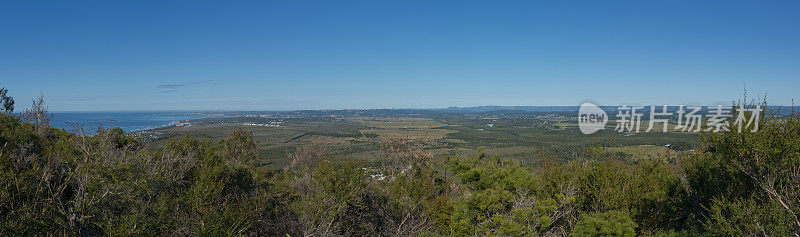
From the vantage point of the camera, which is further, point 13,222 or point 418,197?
point 418,197

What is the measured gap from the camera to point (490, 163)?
1812 centimetres

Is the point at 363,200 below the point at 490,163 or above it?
below

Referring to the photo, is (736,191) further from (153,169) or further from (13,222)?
(13,222)

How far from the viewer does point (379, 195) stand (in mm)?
Result: 21797

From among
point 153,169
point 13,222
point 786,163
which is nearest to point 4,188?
point 13,222

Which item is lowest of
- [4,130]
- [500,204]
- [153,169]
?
[500,204]

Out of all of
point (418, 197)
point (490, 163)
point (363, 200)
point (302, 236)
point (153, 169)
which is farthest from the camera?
point (418, 197)

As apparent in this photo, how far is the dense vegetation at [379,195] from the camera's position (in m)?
10.8

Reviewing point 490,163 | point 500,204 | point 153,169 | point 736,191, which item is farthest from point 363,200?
point 736,191

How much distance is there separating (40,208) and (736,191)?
2614 cm

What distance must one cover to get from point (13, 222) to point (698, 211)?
27.4 m

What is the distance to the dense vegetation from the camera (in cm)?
1082

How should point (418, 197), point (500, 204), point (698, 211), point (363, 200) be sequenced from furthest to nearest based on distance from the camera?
point (418, 197) < point (363, 200) < point (698, 211) < point (500, 204)

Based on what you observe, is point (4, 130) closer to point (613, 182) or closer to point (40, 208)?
point (40, 208)
